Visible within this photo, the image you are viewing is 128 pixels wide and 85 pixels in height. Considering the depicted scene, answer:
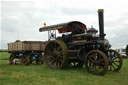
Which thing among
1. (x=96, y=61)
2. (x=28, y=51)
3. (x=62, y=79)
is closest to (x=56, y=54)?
(x=96, y=61)

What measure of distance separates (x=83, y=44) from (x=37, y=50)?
255 inches

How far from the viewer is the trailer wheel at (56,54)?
30.9 feet

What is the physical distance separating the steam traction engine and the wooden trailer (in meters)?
3.35

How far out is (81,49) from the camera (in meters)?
8.97

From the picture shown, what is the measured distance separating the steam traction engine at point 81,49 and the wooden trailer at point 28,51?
3354 mm

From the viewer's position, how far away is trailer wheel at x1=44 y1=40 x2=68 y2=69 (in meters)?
9.41

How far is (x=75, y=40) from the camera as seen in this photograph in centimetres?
941

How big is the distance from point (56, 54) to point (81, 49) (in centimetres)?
183

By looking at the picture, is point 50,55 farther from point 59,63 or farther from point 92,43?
point 92,43

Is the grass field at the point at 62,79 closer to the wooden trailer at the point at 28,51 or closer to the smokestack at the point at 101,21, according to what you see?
the smokestack at the point at 101,21

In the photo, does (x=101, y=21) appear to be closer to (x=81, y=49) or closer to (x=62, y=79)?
(x=81, y=49)

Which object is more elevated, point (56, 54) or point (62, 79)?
point (56, 54)

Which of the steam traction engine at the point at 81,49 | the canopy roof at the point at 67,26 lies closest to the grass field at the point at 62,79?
the steam traction engine at the point at 81,49

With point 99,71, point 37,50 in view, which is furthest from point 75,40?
point 37,50
